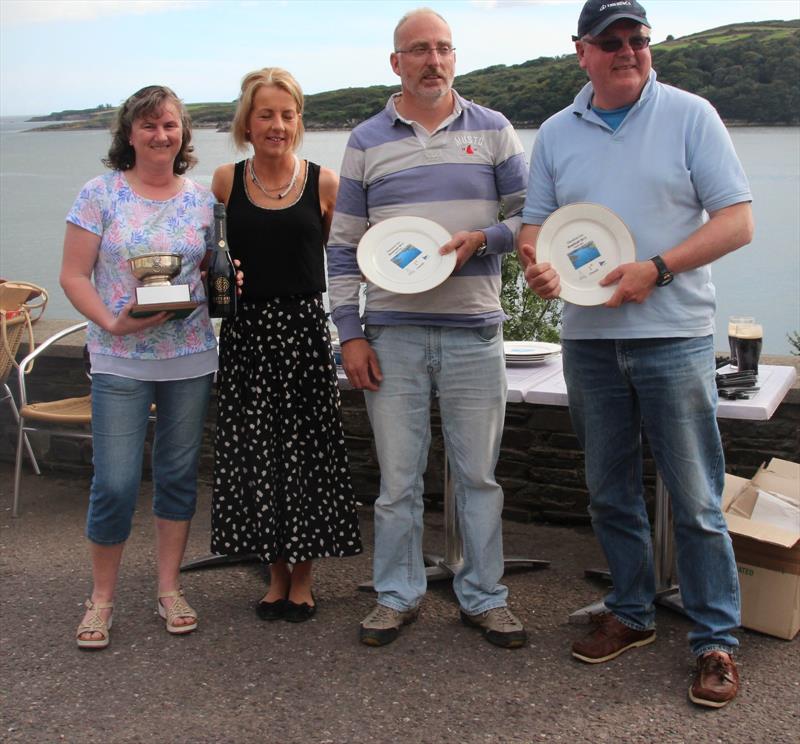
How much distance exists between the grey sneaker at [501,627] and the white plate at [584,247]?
3.40 feet

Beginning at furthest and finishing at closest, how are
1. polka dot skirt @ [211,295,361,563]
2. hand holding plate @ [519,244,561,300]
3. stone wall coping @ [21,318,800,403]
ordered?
stone wall coping @ [21,318,800,403] < polka dot skirt @ [211,295,361,563] < hand holding plate @ [519,244,561,300]

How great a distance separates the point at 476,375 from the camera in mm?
2979

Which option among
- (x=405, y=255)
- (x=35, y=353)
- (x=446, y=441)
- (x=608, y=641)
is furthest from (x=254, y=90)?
(x=35, y=353)

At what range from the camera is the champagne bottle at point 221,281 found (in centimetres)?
295

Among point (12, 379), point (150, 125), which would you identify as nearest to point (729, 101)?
point (150, 125)

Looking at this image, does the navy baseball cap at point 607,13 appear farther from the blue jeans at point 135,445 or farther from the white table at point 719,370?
the blue jeans at point 135,445

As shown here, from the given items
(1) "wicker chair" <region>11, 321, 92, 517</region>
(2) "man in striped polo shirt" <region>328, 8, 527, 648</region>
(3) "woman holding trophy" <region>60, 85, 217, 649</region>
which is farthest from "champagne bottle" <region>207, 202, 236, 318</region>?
(1) "wicker chair" <region>11, 321, 92, 517</region>

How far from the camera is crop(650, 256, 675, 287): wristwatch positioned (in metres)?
2.54

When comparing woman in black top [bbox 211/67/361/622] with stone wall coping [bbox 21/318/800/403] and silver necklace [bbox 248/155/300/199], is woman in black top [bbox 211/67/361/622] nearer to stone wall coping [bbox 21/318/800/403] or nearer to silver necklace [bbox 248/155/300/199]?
silver necklace [bbox 248/155/300/199]

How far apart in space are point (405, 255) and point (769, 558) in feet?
4.65

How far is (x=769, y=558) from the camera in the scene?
3061 millimetres

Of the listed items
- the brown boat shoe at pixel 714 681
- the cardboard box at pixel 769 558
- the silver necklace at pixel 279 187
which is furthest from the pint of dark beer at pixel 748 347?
the silver necklace at pixel 279 187

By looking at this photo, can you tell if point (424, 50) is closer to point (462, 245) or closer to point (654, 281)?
point (462, 245)

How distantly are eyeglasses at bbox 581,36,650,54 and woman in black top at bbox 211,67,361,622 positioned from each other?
36.6 inches
